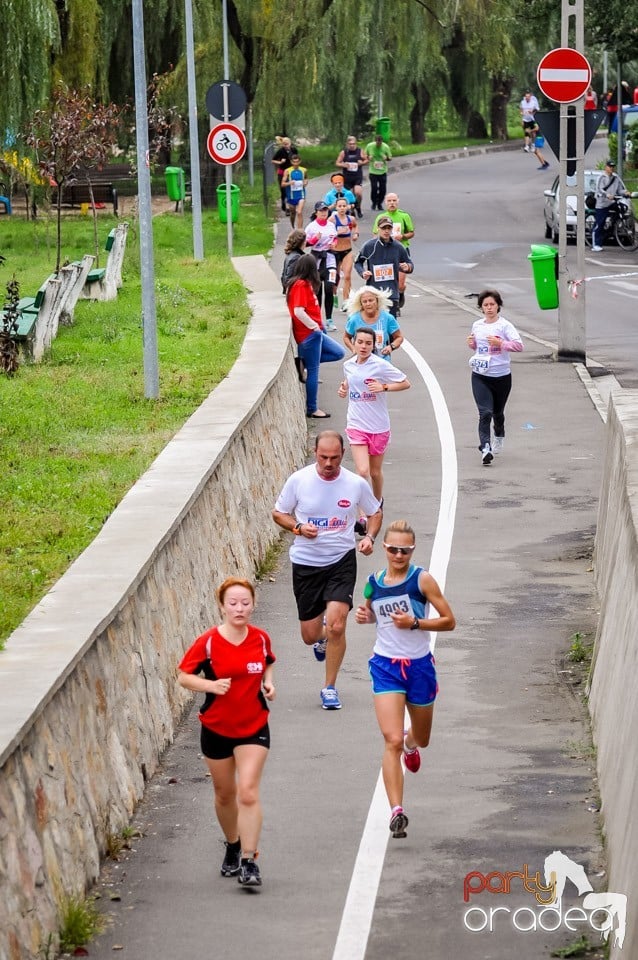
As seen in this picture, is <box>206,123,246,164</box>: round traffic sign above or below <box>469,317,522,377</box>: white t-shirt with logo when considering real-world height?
above

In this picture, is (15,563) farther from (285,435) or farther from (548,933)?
(285,435)

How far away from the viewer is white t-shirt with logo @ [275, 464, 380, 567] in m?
10.8

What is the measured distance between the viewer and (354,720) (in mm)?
10586

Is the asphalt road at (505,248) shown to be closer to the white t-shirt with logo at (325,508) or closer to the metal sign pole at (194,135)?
the metal sign pole at (194,135)

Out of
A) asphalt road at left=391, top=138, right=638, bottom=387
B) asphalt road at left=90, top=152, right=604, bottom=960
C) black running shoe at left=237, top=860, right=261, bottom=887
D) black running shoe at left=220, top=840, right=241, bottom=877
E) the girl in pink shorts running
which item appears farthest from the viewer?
asphalt road at left=391, top=138, right=638, bottom=387

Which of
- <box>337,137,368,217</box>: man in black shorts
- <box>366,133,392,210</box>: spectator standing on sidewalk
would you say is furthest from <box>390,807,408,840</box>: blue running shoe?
<box>366,133,392,210</box>: spectator standing on sidewalk

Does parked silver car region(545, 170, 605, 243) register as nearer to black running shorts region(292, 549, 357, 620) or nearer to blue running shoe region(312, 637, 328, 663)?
blue running shoe region(312, 637, 328, 663)

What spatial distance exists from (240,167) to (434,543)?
44.7 metres

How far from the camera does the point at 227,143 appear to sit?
28.2 metres

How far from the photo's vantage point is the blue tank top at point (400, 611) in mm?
9016

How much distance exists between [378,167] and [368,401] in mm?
30721

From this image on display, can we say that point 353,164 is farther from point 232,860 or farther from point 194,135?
point 232,860

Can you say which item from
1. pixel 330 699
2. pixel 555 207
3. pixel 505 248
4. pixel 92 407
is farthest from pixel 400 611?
pixel 555 207

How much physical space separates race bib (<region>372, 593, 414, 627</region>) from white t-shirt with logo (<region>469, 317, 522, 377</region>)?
27.3ft
